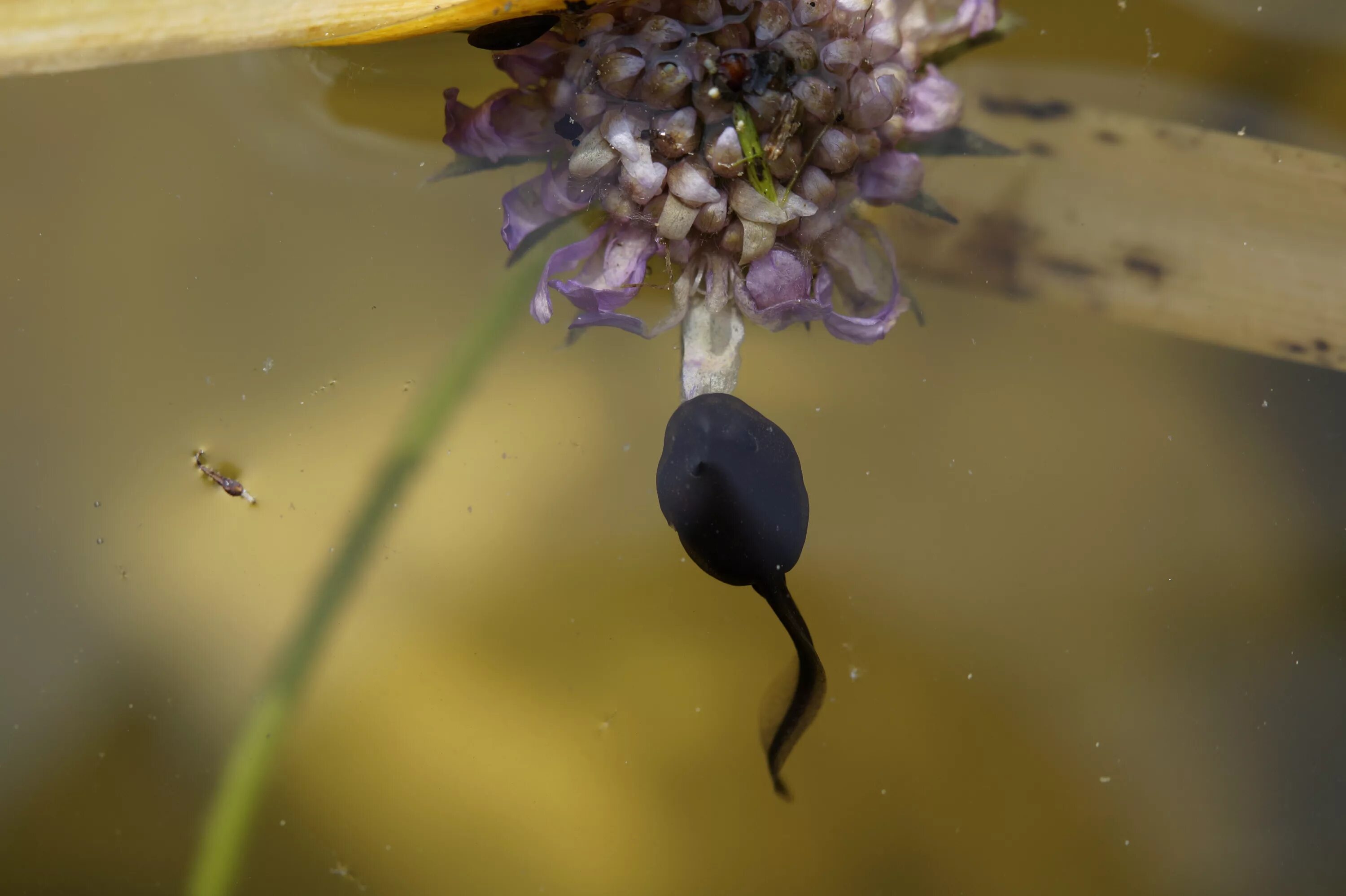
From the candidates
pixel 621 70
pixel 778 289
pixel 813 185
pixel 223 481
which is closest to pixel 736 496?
pixel 778 289

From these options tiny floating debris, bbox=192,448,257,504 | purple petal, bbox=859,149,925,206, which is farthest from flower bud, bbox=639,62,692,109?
tiny floating debris, bbox=192,448,257,504

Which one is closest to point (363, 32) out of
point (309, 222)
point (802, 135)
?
point (309, 222)

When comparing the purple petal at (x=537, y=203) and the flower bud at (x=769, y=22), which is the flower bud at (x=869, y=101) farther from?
the purple petal at (x=537, y=203)

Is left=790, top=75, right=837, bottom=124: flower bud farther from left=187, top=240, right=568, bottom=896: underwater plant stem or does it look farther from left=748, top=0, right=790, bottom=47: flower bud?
left=187, top=240, right=568, bottom=896: underwater plant stem

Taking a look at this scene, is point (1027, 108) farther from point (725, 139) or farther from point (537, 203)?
point (537, 203)

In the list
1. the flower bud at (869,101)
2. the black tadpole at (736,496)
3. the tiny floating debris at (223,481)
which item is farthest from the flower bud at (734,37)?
the tiny floating debris at (223,481)

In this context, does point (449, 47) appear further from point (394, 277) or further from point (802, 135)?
point (802, 135)

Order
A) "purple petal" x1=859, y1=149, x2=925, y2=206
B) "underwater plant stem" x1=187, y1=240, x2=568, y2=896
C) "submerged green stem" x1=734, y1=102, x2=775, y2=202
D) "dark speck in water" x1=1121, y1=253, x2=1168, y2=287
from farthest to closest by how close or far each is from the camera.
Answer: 1. "underwater plant stem" x1=187, y1=240, x2=568, y2=896
2. "dark speck in water" x1=1121, y1=253, x2=1168, y2=287
3. "purple petal" x1=859, y1=149, x2=925, y2=206
4. "submerged green stem" x1=734, y1=102, x2=775, y2=202
